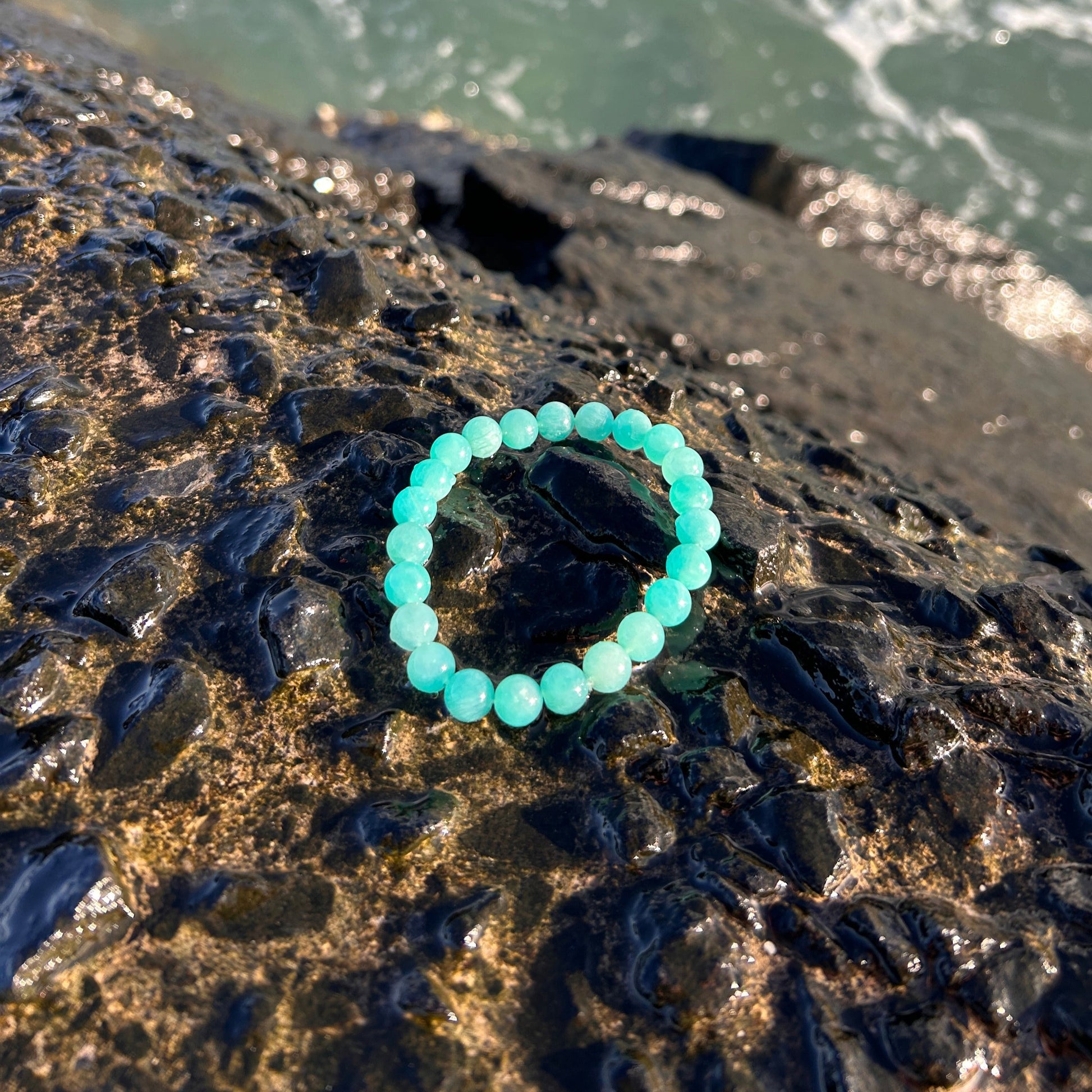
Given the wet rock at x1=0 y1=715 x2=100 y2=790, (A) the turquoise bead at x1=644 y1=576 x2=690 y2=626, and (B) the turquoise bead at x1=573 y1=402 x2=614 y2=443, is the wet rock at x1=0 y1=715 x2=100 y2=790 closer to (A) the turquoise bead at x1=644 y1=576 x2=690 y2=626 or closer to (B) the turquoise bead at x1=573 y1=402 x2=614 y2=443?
(A) the turquoise bead at x1=644 y1=576 x2=690 y2=626

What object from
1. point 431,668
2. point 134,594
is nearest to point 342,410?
point 134,594

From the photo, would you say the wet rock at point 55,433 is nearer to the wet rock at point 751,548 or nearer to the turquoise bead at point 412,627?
the turquoise bead at point 412,627

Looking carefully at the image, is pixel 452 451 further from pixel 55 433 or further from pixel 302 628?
pixel 55 433

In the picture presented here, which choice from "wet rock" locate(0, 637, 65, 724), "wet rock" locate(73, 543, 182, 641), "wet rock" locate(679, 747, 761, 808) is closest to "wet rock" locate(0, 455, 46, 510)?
"wet rock" locate(73, 543, 182, 641)

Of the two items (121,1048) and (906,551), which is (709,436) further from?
(121,1048)

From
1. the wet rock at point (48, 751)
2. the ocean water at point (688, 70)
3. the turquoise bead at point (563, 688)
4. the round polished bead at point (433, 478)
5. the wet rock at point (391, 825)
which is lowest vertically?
the ocean water at point (688, 70)

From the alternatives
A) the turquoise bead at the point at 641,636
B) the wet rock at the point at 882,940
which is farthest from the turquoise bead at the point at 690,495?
the wet rock at the point at 882,940

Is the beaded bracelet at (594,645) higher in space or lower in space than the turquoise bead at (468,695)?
higher

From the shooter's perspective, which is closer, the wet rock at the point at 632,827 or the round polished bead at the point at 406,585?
the wet rock at the point at 632,827
